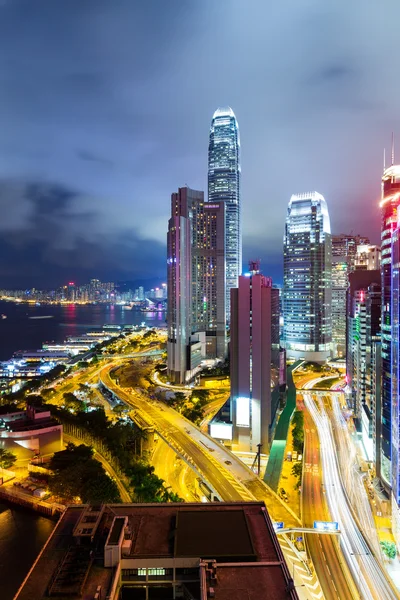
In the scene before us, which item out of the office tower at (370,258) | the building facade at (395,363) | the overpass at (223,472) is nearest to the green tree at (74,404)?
the overpass at (223,472)

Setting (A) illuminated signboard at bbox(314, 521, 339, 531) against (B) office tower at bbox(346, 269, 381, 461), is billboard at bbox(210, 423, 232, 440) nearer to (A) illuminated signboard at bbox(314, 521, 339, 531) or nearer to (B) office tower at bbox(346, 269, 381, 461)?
(B) office tower at bbox(346, 269, 381, 461)

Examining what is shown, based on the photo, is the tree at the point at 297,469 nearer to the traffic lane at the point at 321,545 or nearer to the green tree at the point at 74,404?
the traffic lane at the point at 321,545

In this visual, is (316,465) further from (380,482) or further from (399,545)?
(399,545)

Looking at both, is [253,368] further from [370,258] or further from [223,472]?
[370,258]

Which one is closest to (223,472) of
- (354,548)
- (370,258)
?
(354,548)

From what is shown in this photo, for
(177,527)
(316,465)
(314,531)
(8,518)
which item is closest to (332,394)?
(316,465)

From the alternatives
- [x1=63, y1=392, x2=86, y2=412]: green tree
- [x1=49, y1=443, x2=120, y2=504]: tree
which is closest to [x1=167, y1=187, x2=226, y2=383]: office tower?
[x1=63, y1=392, x2=86, y2=412]: green tree
